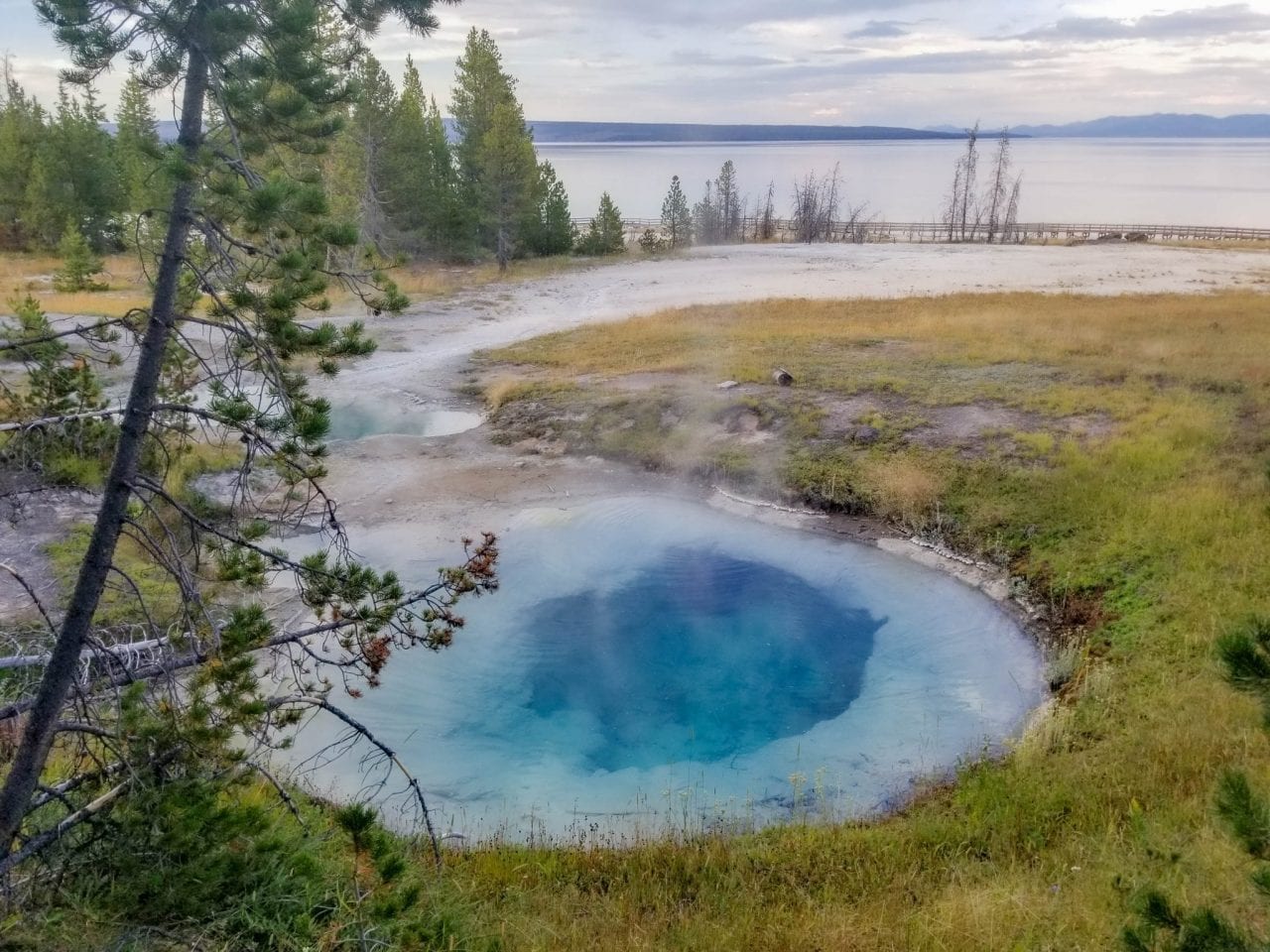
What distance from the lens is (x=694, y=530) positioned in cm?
1382

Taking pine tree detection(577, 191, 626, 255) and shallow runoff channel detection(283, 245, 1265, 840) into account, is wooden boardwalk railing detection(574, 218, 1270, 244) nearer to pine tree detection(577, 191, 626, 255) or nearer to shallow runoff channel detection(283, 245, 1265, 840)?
pine tree detection(577, 191, 626, 255)

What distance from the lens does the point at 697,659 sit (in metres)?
10.5

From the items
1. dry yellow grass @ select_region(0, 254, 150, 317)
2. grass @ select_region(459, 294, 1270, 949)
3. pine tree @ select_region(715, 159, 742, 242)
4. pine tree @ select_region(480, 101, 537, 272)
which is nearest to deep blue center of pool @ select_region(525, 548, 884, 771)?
grass @ select_region(459, 294, 1270, 949)

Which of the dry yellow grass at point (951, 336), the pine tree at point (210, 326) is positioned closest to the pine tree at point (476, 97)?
the dry yellow grass at point (951, 336)

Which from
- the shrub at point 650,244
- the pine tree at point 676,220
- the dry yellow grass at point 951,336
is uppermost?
the pine tree at point 676,220

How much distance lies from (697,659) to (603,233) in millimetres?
37806

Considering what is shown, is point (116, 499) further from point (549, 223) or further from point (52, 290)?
point (549, 223)

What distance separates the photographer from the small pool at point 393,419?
60.1 ft

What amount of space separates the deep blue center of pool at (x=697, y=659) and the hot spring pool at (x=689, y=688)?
1.0 inches

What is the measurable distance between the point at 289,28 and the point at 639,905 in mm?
5574

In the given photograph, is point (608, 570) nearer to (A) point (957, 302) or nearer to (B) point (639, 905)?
(B) point (639, 905)

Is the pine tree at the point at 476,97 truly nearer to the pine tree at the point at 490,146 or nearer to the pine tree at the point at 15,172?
the pine tree at the point at 490,146

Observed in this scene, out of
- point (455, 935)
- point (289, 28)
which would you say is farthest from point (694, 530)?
point (289, 28)

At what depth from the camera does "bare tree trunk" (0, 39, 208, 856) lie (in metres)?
3.73
